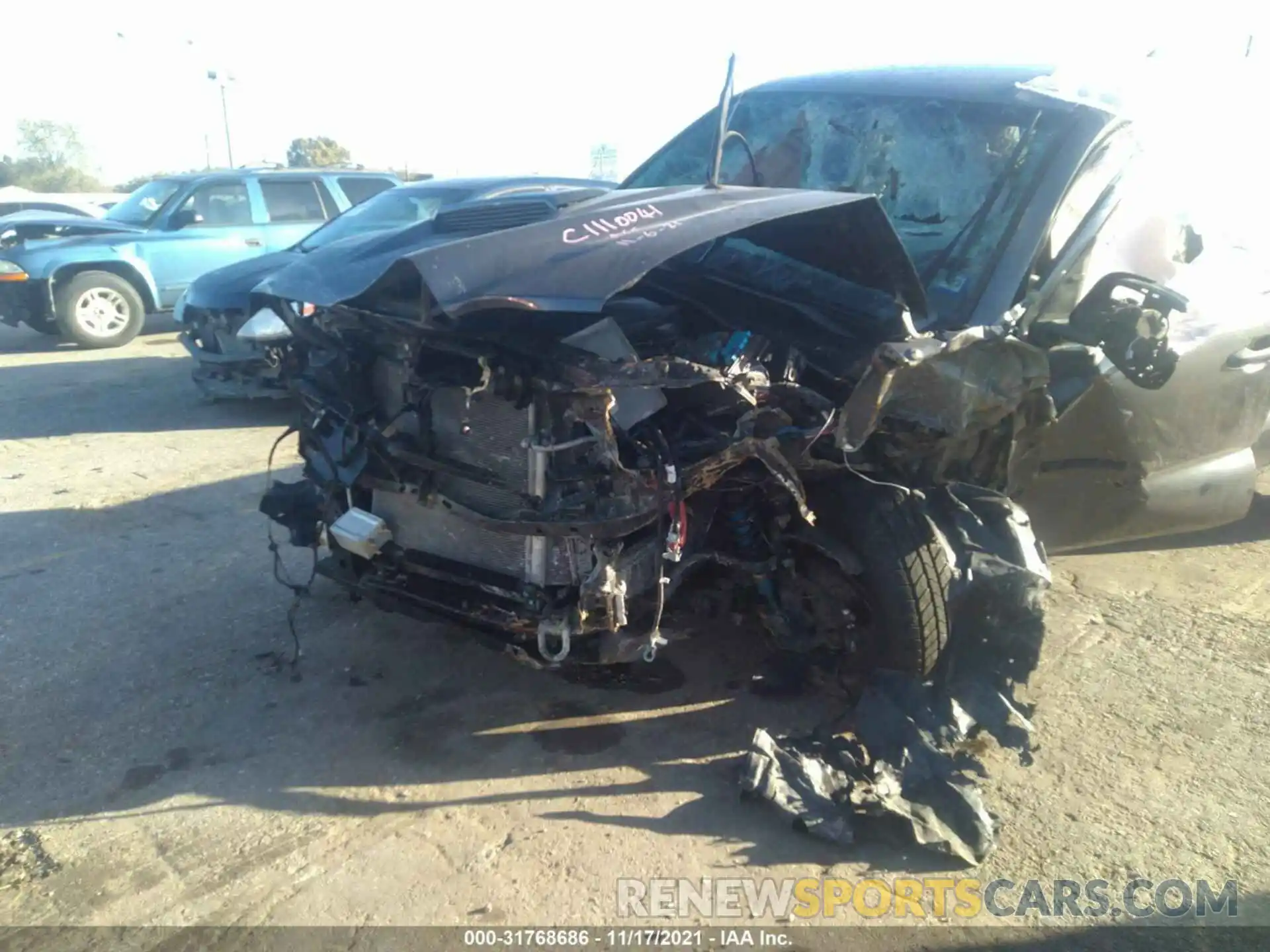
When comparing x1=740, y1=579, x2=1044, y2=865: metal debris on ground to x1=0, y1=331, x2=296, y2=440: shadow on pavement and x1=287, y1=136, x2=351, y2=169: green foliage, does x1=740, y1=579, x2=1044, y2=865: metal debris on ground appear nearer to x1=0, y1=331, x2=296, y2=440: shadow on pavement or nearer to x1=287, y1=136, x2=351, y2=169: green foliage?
x1=0, y1=331, x2=296, y2=440: shadow on pavement

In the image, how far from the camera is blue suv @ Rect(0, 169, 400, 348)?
9.63 meters

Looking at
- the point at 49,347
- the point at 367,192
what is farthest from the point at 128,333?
the point at 367,192

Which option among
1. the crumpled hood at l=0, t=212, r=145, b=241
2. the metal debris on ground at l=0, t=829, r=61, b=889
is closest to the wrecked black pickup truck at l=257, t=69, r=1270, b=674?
the metal debris on ground at l=0, t=829, r=61, b=889

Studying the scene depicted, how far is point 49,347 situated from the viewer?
10.4m

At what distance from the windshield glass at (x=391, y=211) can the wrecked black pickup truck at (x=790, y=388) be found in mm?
4528

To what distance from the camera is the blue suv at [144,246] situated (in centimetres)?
963

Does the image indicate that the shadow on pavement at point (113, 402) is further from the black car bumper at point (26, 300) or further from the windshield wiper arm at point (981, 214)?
the windshield wiper arm at point (981, 214)

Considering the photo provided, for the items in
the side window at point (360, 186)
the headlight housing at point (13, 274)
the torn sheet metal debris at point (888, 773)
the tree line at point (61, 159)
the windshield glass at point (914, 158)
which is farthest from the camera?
the tree line at point (61, 159)

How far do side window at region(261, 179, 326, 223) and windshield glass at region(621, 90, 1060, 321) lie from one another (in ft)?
23.4

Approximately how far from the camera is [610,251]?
268cm

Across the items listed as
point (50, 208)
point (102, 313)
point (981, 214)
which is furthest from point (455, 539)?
point (50, 208)

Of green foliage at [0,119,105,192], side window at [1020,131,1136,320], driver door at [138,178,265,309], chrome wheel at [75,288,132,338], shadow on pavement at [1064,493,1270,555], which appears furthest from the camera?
green foliage at [0,119,105,192]

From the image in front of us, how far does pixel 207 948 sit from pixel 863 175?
3.38m

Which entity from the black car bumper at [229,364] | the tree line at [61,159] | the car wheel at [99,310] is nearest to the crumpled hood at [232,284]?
the black car bumper at [229,364]
